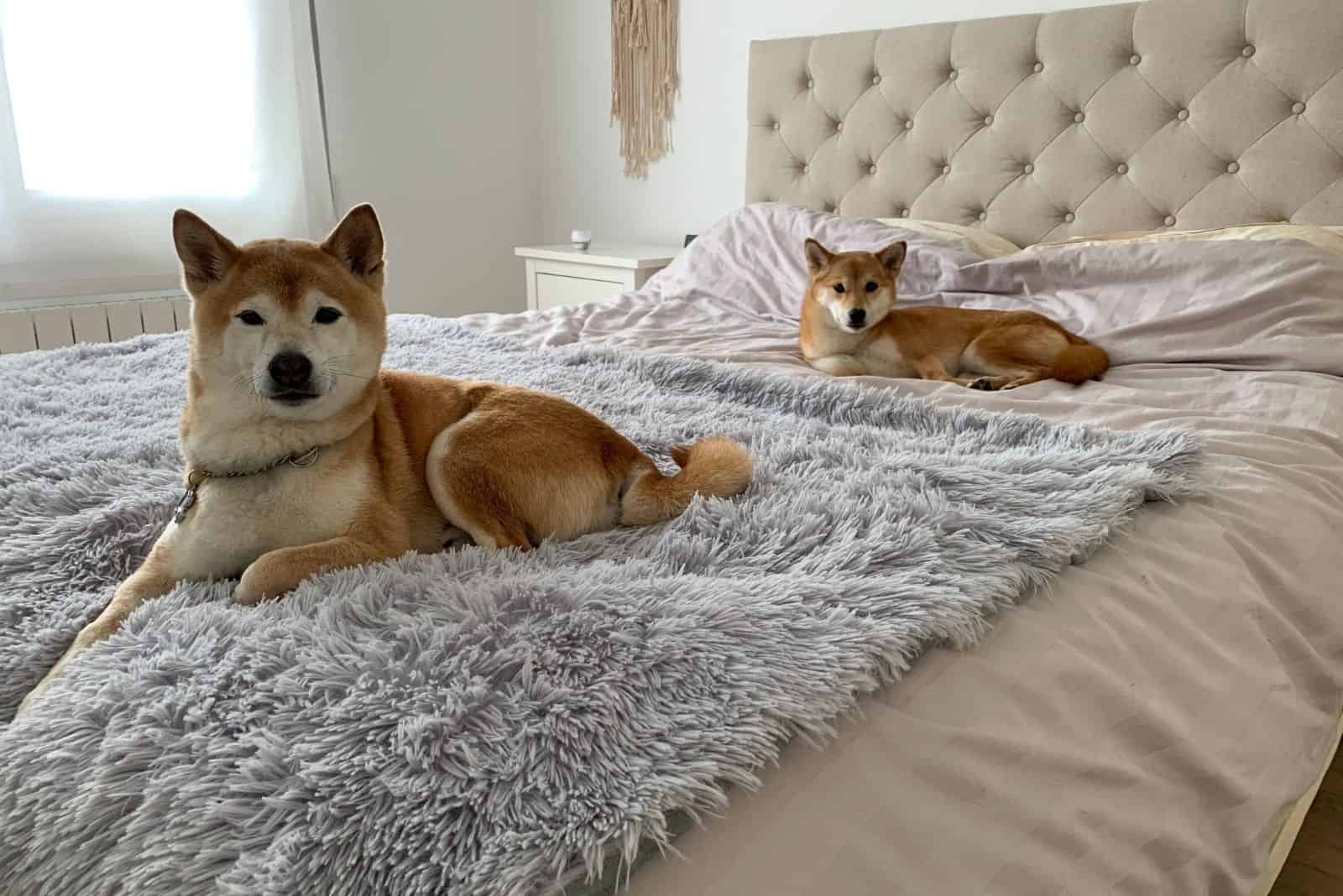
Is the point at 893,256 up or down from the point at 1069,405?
up

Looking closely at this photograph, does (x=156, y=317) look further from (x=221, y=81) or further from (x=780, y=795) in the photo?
(x=780, y=795)

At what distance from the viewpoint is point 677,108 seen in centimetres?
359

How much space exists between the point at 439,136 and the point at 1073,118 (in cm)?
253

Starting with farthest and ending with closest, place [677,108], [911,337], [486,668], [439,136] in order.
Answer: [439,136], [677,108], [911,337], [486,668]

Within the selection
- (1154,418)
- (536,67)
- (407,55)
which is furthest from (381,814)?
(536,67)

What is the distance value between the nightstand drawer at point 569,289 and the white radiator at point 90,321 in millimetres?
1247

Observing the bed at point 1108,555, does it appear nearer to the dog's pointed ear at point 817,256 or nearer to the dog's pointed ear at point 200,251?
the dog's pointed ear at point 817,256

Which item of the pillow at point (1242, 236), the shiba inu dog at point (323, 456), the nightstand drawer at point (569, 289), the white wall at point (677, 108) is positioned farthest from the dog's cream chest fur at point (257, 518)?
the white wall at point (677, 108)

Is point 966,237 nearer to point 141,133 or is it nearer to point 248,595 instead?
point 248,595

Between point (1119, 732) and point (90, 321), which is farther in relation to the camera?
point (90, 321)

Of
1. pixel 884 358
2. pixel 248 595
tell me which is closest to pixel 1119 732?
pixel 248 595

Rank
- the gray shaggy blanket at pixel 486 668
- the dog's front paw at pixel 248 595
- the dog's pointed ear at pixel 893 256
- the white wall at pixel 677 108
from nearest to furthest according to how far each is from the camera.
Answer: the gray shaggy blanket at pixel 486 668, the dog's front paw at pixel 248 595, the dog's pointed ear at pixel 893 256, the white wall at pixel 677 108

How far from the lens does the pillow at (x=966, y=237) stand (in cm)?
233

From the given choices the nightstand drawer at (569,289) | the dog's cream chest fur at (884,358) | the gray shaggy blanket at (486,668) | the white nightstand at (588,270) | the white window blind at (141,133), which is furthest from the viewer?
the nightstand drawer at (569,289)
